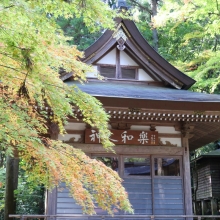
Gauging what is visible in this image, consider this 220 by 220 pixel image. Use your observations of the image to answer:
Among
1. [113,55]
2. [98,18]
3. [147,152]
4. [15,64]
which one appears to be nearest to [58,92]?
[15,64]

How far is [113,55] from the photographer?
368 inches

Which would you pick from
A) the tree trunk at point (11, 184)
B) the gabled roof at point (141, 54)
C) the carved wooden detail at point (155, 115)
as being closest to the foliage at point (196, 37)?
the gabled roof at point (141, 54)

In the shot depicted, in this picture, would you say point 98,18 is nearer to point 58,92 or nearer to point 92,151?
point 58,92

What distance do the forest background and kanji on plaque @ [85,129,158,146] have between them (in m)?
1.83

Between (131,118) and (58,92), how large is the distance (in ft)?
13.3

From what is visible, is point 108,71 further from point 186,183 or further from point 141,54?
point 186,183

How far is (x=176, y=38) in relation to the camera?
17.1 metres

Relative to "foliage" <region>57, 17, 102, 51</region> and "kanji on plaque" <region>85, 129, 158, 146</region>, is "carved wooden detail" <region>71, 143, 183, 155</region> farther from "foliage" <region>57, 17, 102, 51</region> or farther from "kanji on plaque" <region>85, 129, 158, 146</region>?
"foliage" <region>57, 17, 102, 51</region>

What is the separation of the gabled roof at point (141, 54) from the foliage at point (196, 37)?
1535mm

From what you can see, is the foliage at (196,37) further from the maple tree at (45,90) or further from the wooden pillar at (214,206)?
the maple tree at (45,90)

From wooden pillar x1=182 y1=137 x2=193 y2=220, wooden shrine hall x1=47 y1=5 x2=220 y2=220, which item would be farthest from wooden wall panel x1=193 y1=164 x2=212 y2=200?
wooden pillar x1=182 y1=137 x2=193 y2=220

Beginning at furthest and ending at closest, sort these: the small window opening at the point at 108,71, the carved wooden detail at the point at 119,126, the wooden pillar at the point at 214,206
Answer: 1. the wooden pillar at the point at 214,206
2. the small window opening at the point at 108,71
3. the carved wooden detail at the point at 119,126

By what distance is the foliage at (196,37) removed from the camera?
8789 mm

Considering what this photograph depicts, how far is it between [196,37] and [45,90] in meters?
10.2
